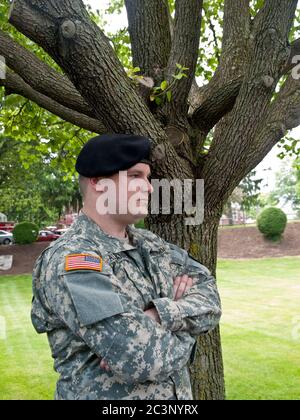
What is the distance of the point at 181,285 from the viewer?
6.92 ft

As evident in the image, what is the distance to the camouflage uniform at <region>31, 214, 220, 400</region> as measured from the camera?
1669 millimetres

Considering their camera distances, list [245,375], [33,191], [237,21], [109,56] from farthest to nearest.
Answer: [33,191] → [245,375] → [237,21] → [109,56]

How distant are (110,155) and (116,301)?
619 millimetres

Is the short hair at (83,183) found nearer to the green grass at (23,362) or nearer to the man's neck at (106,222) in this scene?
the man's neck at (106,222)

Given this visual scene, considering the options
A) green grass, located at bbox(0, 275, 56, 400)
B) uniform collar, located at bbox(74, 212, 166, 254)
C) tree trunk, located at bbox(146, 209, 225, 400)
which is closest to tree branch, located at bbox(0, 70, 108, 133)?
tree trunk, located at bbox(146, 209, 225, 400)

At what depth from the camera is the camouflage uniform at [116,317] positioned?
167 centimetres

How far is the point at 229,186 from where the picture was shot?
10.8 ft

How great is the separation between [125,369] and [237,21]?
3.25 meters

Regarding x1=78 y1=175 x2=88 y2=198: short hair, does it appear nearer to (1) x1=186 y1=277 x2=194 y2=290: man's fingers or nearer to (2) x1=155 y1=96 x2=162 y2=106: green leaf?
(1) x1=186 y1=277 x2=194 y2=290: man's fingers

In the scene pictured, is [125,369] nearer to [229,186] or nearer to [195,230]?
[195,230]

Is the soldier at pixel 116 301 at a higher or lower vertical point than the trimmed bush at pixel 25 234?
higher

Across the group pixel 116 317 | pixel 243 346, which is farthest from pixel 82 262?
pixel 243 346

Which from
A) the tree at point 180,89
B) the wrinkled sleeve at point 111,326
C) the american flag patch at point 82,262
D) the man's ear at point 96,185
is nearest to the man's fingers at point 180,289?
the wrinkled sleeve at point 111,326

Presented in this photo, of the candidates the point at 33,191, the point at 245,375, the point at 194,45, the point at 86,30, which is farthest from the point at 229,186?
the point at 33,191
